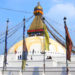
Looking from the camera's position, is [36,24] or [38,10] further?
[38,10]

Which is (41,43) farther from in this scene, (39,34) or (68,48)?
(68,48)

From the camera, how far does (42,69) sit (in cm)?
2041

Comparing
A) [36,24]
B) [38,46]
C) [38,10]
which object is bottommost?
[38,46]

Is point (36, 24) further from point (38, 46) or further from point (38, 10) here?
point (38, 46)

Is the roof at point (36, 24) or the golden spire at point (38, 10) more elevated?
the golden spire at point (38, 10)

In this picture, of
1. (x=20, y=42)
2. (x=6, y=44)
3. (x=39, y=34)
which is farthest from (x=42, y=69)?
(x=39, y=34)

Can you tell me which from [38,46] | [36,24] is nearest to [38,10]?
[36,24]

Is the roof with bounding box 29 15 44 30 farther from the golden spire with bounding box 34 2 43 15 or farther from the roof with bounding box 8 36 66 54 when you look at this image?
the roof with bounding box 8 36 66 54

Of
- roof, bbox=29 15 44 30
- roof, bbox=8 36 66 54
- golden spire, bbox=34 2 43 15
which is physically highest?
golden spire, bbox=34 2 43 15

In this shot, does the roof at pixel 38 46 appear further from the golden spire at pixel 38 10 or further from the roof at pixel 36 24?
the golden spire at pixel 38 10

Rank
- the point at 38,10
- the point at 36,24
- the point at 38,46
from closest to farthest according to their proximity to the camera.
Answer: the point at 38,46 → the point at 36,24 → the point at 38,10

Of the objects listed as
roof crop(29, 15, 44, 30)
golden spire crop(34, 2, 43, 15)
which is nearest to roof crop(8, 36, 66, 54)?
roof crop(29, 15, 44, 30)

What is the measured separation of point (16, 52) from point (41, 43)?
4.03m

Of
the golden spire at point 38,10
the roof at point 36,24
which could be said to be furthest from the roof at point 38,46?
the golden spire at point 38,10
